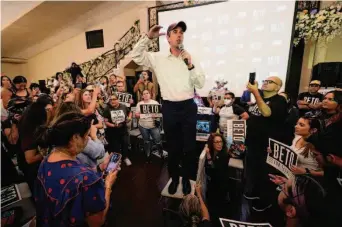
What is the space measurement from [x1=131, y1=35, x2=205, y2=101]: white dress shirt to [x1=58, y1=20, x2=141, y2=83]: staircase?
17.3ft

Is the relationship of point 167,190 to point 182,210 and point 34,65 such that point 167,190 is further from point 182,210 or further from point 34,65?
point 34,65

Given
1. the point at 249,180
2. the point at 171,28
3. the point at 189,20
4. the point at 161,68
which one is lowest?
the point at 249,180

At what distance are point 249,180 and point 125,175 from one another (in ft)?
6.05

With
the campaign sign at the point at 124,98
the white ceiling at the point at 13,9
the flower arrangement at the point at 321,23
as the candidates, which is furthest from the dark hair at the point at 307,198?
the white ceiling at the point at 13,9

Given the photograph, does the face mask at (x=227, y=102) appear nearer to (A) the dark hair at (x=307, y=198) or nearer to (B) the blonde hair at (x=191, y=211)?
(A) the dark hair at (x=307, y=198)

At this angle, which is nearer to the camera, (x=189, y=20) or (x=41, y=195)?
(x=41, y=195)

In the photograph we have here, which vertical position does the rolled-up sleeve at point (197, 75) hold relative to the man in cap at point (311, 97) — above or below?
above

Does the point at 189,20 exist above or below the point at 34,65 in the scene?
above

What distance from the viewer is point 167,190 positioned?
206 cm

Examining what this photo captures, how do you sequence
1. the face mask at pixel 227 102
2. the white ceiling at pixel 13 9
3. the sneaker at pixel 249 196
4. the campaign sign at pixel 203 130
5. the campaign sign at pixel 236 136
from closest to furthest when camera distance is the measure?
the sneaker at pixel 249 196 < the campaign sign at pixel 236 136 < the campaign sign at pixel 203 130 < the face mask at pixel 227 102 < the white ceiling at pixel 13 9

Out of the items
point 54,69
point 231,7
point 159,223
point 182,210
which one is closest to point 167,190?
point 159,223

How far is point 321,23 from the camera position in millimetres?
4262

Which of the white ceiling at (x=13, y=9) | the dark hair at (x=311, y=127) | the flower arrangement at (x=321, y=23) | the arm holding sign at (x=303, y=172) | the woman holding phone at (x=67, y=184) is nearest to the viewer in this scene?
the woman holding phone at (x=67, y=184)

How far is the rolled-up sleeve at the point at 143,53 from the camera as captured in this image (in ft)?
5.54
